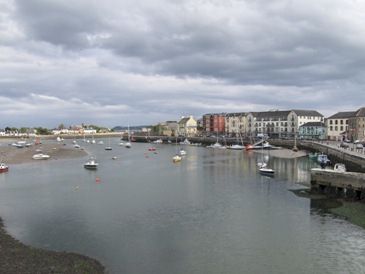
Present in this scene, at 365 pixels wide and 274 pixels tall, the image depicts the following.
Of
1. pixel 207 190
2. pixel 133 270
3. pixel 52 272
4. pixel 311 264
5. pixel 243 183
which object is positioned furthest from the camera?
pixel 243 183

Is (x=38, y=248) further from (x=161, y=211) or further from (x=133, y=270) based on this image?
(x=161, y=211)

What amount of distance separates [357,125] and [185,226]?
108 m

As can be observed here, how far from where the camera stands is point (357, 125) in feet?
408

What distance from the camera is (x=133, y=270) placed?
2256cm

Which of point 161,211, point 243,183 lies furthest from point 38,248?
point 243,183

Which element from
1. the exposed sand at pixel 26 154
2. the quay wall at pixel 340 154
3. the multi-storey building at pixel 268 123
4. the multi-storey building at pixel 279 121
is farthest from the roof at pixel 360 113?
the exposed sand at pixel 26 154

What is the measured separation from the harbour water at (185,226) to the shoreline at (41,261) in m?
1.21

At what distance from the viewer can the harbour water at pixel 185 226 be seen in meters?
24.2

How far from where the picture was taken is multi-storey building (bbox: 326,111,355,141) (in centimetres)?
Answer: 13388

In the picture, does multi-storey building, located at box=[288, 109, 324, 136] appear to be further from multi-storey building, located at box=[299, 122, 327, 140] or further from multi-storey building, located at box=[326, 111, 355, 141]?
multi-storey building, located at box=[326, 111, 355, 141]

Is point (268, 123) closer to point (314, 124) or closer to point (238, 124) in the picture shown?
point (238, 124)

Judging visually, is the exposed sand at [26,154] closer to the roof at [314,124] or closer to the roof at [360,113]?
the roof at [360,113]

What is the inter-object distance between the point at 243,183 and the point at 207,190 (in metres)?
8.17

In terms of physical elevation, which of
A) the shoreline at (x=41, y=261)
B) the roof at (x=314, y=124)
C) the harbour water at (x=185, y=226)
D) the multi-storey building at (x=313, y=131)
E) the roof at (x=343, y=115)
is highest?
the roof at (x=343, y=115)
